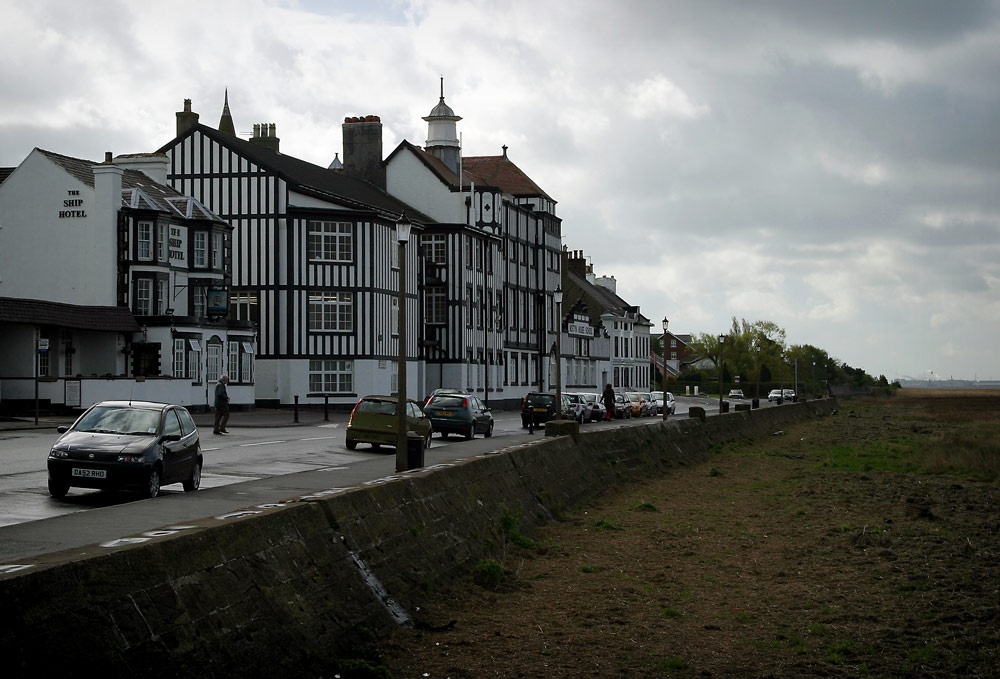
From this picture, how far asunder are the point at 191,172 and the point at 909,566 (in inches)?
1985

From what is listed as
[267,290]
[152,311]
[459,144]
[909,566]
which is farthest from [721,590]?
[459,144]

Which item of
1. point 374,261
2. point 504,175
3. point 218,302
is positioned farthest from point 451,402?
point 504,175

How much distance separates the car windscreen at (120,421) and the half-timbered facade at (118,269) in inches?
1240

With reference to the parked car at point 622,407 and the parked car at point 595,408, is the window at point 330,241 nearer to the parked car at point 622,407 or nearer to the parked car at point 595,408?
the parked car at point 595,408

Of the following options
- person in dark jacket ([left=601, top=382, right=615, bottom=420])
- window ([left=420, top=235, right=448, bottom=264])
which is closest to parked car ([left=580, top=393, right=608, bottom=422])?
person in dark jacket ([left=601, top=382, right=615, bottom=420])

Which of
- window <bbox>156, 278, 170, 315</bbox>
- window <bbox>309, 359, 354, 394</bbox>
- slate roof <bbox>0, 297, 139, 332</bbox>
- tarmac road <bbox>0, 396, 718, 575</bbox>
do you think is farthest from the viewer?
window <bbox>309, 359, 354, 394</bbox>

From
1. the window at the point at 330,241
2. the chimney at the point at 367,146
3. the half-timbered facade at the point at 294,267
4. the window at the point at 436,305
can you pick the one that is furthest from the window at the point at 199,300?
the chimney at the point at 367,146

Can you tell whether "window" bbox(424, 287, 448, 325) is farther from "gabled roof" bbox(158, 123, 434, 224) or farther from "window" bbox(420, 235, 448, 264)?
"gabled roof" bbox(158, 123, 434, 224)

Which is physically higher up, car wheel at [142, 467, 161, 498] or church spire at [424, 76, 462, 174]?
church spire at [424, 76, 462, 174]

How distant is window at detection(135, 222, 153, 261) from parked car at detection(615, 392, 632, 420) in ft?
86.4

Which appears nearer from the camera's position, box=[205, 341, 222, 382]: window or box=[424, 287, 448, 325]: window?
box=[205, 341, 222, 382]: window

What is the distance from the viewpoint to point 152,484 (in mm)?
18000

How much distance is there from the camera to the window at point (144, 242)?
5366 cm

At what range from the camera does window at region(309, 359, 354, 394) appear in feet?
203
